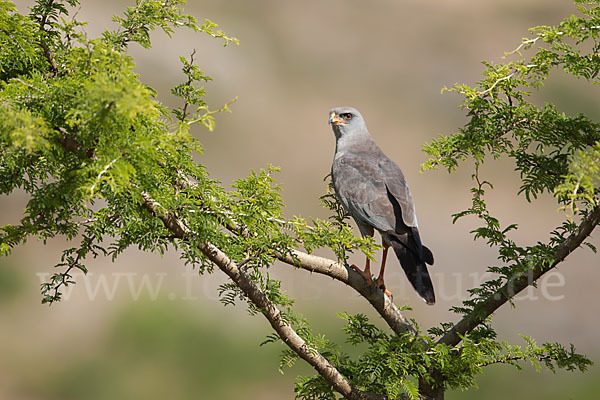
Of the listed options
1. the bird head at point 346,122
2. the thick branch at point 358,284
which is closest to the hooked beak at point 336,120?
the bird head at point 346,122

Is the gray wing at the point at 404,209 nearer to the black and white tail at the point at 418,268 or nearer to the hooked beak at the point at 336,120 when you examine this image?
the black and white tail at the point at 418,268

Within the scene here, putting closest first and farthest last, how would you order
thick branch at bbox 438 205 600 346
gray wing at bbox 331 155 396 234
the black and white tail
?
thick branch at bbox 438 205 600 346 < the black and white tail < gray wing at bbox 331 155 396 234

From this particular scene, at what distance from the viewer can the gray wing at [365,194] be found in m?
1.88

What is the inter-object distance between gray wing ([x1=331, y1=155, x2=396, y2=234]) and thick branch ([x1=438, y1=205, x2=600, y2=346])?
1.17 feet

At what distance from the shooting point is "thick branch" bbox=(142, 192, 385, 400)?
4.22 feet

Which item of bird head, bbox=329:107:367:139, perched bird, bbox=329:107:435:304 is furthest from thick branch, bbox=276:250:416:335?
bird head, bbox=329:107:367:139

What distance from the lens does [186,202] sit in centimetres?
127

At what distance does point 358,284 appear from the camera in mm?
1702

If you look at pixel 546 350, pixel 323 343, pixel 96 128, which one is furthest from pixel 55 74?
pixel 546 350

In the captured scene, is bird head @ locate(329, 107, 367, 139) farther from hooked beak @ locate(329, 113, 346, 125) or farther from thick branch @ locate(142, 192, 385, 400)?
thick branch @ locate(142, 192, 385, 400)

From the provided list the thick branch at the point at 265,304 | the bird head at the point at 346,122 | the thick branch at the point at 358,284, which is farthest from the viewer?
the bird head at the point at 346,122

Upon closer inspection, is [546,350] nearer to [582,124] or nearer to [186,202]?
[582,124]

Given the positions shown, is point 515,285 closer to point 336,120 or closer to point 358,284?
point 358,284

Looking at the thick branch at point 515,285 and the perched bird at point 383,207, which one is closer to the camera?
the thick branch at point 515,285
